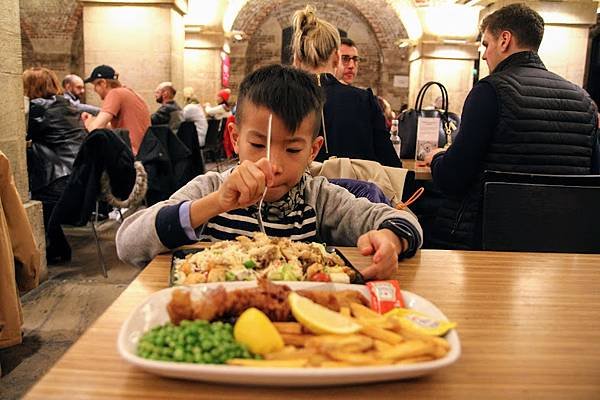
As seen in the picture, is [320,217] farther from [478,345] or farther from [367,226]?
[478,345]

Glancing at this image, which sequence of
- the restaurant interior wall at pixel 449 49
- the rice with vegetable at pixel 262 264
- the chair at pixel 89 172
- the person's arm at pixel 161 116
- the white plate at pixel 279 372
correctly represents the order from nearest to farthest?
the white plate at pixel 279 372, the rice with vegetable at pixel 262 264, the chair at pixel 89 172, the person's arm at pixel 161 116, the restaurant interior wall at pixel 449 49

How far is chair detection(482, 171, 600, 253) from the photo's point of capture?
6.40 feet

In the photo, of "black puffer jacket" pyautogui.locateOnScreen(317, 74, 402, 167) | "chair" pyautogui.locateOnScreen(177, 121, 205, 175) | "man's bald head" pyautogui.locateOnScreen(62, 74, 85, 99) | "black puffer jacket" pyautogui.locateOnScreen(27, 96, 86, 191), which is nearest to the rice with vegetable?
"black puffer jacket" pyautogui.locateOnScreen(317, 74, 402, 167)

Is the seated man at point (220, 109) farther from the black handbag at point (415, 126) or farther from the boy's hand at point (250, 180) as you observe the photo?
the boy's hand at point (250, 180)

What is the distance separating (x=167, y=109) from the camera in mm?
5828

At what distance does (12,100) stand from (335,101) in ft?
5.99

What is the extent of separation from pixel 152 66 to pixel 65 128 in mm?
2100

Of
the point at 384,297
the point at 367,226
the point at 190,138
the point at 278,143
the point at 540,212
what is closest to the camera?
the point at 384,297

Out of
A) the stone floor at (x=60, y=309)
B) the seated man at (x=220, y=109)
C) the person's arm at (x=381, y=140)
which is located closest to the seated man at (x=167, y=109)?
the stone floor at (x=60, y=309)

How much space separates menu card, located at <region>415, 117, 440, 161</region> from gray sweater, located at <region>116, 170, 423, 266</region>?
1.66 meters

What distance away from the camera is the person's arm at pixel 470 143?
2.40 metres

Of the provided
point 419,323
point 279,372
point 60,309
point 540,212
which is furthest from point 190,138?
point 279,372

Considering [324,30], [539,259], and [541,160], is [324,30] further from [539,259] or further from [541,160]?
[539,259]

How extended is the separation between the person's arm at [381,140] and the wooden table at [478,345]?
1.72 meters
